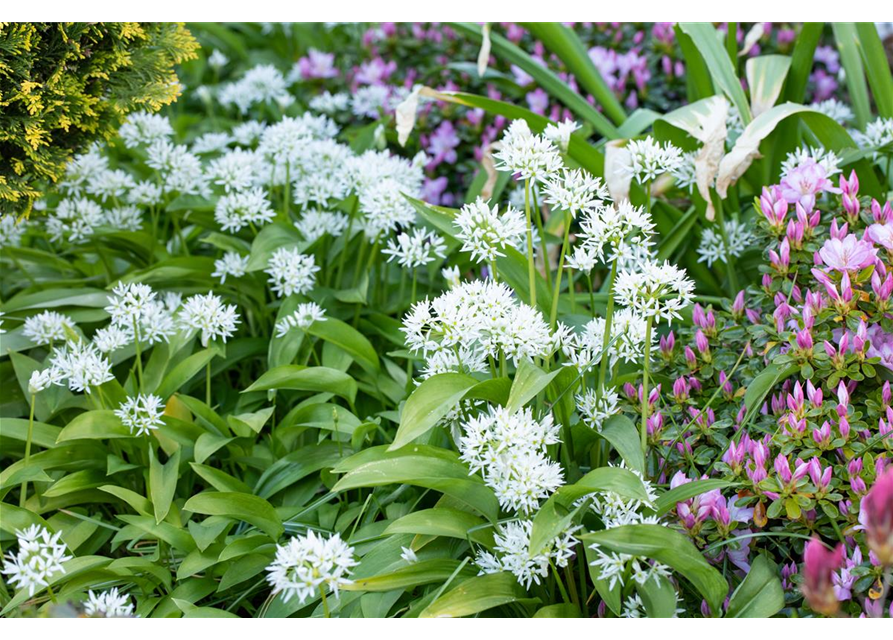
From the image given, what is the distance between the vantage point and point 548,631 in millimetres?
1461

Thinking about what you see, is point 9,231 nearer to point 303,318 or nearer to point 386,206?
point 303,318

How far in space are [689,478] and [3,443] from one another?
1.71 meters

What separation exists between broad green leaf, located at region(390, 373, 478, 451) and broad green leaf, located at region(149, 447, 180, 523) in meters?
0.63

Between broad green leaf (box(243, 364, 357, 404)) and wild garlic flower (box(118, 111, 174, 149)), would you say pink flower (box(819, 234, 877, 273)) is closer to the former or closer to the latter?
broad green leaf (box(243, 364, 357, 404))

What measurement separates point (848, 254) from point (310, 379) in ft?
4.24

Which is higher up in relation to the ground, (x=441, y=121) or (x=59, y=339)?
(x=441, y=121)

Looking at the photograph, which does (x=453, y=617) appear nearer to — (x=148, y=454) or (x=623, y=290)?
(x=623, y=290)

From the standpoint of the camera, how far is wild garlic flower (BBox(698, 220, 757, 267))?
2.47 m

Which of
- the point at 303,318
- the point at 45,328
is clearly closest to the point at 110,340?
the point at 45,328

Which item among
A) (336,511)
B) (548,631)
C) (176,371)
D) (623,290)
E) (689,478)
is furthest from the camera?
(176,371)

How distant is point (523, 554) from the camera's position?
1530 millimetres

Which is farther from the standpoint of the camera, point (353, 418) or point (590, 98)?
point (590, 98)

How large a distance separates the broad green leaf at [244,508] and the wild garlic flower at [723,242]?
4.69 ft

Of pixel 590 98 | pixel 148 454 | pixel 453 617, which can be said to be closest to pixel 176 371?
pixel 148 454
